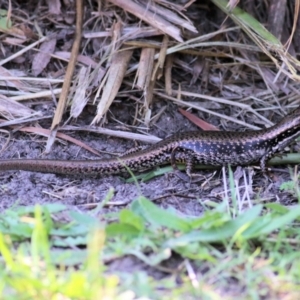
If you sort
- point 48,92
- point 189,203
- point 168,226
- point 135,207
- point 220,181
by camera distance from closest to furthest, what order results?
point 168,226, point 135,207, point 189,203, point 220,181, point 48,92

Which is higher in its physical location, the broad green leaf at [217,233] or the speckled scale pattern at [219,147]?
the broad green leaf at [217,233]

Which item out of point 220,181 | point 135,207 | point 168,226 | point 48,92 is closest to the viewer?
point 168,226

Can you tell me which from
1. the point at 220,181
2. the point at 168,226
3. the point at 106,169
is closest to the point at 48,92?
the point at 106,169

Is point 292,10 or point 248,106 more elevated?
point 292,10

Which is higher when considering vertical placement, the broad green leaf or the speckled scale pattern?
the broad green leaf

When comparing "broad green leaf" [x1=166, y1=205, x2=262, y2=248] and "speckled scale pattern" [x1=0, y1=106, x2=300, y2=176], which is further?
"speckled scale pattern" [x1=0, y1=106, x2=300, y2=176]

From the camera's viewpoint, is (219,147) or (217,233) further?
(219,147)

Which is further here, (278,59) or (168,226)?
(278,59)

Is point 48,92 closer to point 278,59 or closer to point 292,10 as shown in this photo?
point 278,59

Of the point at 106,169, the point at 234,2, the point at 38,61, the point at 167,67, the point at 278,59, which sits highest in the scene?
the point at 234,2

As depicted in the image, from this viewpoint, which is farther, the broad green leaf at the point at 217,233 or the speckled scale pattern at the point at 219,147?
the speckled scale pattern at the point at 219,147

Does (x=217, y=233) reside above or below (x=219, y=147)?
above
